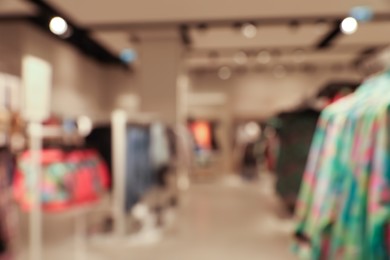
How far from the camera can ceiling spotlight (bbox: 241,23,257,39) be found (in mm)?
7023

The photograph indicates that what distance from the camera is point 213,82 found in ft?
41.5

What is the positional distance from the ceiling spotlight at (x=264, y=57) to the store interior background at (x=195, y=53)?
3cm

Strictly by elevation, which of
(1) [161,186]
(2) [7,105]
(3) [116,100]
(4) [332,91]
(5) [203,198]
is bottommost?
(5) [203,198]

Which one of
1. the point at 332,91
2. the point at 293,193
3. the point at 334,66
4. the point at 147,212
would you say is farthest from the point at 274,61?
the point at 332,91

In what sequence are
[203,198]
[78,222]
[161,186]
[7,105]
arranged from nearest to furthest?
[78,222] → [161,186] → [7,105] → [203,198]

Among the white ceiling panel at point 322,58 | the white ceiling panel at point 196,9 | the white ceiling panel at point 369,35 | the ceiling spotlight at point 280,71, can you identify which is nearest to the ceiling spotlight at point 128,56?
the white ceiling panel at point 196,9

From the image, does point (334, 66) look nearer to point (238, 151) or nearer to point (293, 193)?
point (238, 151)

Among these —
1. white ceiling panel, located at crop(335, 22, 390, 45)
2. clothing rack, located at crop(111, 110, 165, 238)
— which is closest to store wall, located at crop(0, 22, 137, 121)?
clothing rack, located at crop(111, 110, 165, 238)

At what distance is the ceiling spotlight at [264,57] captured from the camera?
9.69 metres

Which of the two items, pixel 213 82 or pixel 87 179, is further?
pixel 213 82

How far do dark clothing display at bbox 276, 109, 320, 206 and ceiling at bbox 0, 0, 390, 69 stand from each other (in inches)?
65.4

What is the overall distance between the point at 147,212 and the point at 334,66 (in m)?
8.28

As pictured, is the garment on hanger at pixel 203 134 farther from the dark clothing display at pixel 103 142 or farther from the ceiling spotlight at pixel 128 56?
the dark clothing display at pixel 103 142

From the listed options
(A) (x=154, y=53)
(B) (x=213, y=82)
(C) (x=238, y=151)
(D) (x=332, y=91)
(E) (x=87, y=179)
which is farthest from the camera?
(B) (x=213, y=82)
